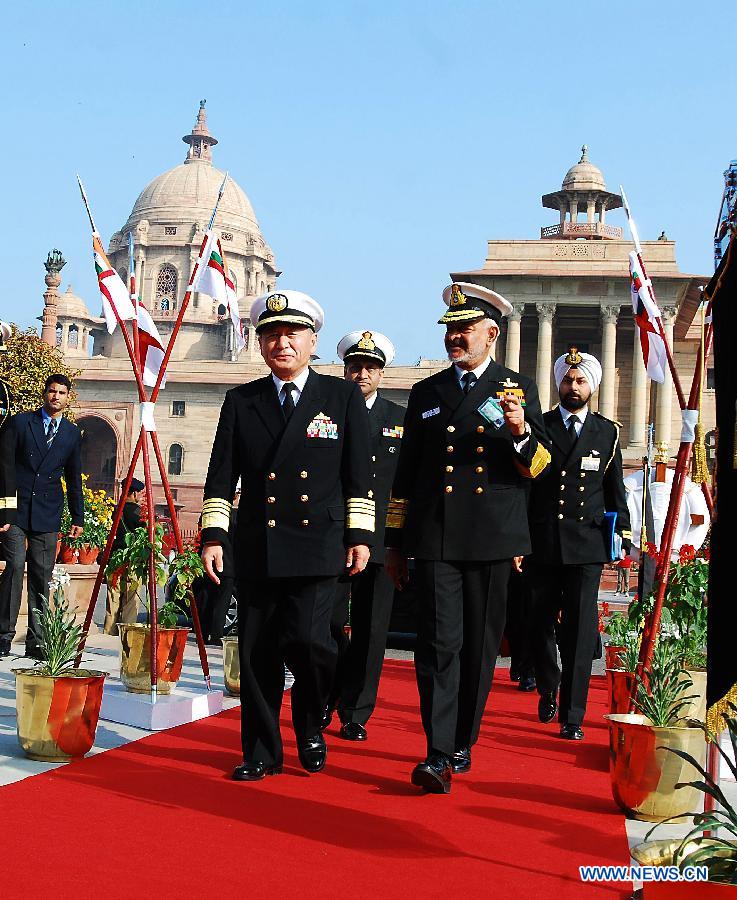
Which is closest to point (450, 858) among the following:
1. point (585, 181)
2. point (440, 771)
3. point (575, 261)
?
point (440, 771)

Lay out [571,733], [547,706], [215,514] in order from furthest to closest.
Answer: [547,706] < [571,733] < [215,514]

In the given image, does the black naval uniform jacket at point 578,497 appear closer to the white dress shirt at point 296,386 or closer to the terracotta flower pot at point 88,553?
the white dress shirt at point 296,386

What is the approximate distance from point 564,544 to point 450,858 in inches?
125

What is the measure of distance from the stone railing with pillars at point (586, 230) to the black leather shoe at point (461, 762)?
60.6m

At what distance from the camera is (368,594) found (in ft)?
21.7

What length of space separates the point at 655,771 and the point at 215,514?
2124mm

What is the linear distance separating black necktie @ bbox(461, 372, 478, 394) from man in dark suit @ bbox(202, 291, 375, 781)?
486 millimetres

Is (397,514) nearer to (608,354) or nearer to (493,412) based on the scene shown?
(493,412)

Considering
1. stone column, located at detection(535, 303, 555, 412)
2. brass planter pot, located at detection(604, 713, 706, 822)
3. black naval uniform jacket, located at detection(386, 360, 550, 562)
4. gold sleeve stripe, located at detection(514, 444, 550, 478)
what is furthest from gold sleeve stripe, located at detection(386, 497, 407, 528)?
stone column, located at detection(535, 303, 555, 412)

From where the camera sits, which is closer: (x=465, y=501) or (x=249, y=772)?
(x=249, y=772)

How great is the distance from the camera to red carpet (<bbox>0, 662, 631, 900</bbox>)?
11.8 feet

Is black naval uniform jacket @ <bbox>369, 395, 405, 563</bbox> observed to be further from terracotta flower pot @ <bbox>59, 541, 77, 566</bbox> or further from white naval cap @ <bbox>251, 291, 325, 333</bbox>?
terracotta flower pot @ <bbox>59, 541, 77, 566</bbox>

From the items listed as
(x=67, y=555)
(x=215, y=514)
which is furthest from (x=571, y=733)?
(x=67, y=555)

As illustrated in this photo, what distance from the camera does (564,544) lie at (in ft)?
22.6
